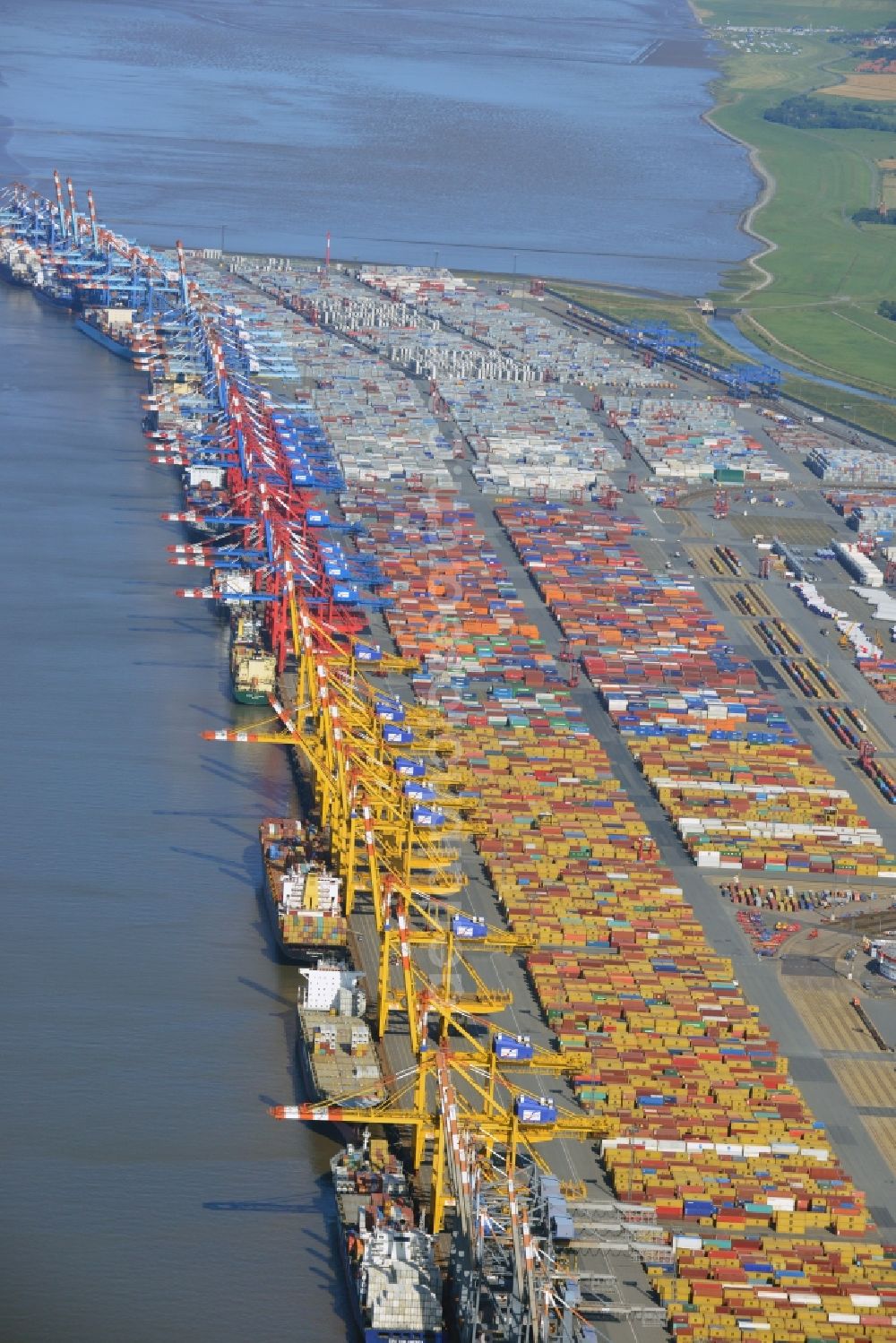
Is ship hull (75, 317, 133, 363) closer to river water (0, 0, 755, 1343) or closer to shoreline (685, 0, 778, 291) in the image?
river water (0, 0, 755, 1343)

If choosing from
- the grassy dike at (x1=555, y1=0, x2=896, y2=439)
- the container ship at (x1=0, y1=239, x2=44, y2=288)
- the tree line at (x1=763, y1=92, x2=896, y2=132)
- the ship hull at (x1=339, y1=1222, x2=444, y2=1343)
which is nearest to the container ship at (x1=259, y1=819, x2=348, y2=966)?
the ship hull at (x1=339, y1=1222, x2=444, y2=1343)

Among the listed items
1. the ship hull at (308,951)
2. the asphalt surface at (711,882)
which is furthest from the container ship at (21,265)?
the ship hull at (308,951)

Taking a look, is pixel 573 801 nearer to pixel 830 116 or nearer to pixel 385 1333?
pixel 385 1333

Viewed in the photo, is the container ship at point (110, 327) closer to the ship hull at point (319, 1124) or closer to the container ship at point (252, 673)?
the container ship at point (252, 673)

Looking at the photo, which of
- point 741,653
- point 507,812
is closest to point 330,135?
point 741,653

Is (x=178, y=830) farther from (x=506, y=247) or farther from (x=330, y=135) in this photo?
(x=330, y=135)

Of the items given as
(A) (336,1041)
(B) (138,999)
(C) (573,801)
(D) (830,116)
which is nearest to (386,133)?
(D) (830,116)
